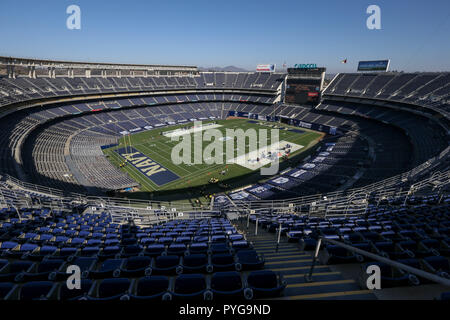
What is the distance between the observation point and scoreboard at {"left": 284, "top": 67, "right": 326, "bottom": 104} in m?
66.4

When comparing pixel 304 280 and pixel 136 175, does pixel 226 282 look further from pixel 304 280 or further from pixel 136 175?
pixel 136 175

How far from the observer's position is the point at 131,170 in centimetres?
3681

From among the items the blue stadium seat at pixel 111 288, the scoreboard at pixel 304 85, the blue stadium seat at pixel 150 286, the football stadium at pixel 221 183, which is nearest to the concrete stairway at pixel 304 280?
the football stadium at pixel 221 183

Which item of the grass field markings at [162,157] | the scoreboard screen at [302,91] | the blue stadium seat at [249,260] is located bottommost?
the blue stadium seat at [249,260]

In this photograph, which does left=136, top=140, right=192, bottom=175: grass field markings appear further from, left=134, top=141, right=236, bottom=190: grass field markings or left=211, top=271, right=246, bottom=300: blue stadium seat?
left=211, top=271, right=246, bottom=300: blue stadium seat

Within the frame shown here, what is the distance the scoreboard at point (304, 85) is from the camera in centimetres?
6638

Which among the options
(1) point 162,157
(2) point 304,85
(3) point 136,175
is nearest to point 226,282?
(3) point 136,175

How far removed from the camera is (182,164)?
39.3m

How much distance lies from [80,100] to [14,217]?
181 ft

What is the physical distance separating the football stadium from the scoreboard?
0.45 meters

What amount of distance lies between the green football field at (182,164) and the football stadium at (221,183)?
387mm

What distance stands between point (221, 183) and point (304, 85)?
168 feet

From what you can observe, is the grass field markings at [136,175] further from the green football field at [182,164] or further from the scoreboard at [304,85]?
the scoreboard at [304,85]
